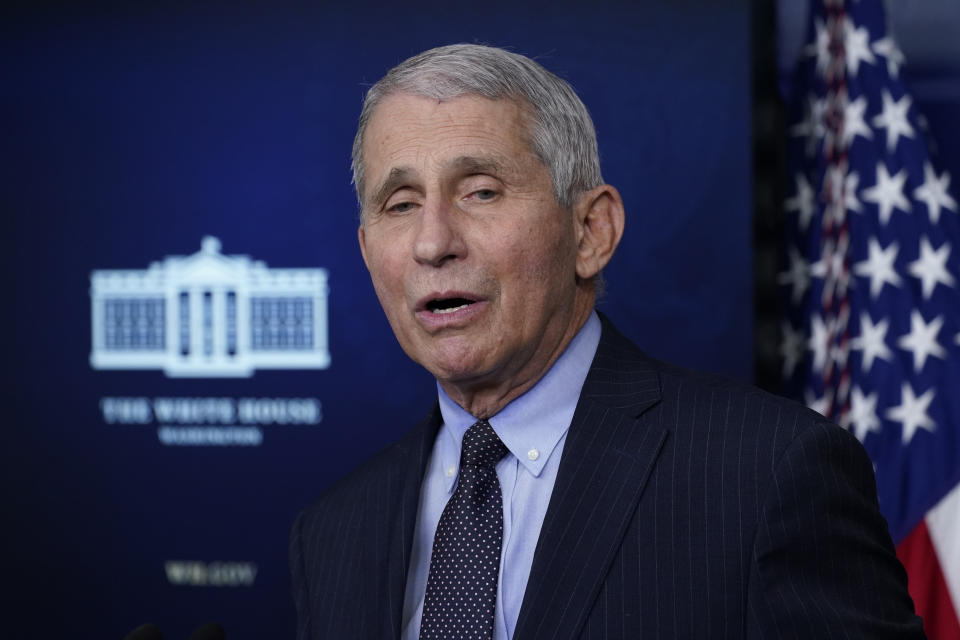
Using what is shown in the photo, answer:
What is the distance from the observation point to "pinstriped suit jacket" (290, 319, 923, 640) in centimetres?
122

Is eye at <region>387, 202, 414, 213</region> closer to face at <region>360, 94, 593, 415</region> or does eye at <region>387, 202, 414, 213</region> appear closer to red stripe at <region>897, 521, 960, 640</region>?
face at <region>360, 94, 593, 415</region>

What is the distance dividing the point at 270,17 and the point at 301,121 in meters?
0.35

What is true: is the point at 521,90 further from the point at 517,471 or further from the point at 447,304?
the point at 517,471

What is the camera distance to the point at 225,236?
2957 mm

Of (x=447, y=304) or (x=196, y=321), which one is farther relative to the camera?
(x=196, y=321)

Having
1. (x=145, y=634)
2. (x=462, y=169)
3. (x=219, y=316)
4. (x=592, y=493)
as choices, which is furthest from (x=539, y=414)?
(x=219, y=316)

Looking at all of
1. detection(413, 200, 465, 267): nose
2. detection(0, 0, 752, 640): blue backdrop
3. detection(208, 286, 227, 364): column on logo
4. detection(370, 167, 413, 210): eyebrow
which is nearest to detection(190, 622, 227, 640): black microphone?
detection(413, 200, 465, 267): nose

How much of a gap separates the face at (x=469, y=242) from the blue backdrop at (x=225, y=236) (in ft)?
4.37

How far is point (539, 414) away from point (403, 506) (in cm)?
27

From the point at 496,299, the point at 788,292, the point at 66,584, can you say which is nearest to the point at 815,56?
the point at 788,292

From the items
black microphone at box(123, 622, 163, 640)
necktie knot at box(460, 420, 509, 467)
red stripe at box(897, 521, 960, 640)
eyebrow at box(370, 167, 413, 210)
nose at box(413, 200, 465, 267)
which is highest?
eyebrow at box(370, 167, 413, 210)

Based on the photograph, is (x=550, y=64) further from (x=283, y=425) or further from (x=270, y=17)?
(x=283, y=425)

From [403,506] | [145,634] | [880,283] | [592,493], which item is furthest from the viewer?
[880,283]

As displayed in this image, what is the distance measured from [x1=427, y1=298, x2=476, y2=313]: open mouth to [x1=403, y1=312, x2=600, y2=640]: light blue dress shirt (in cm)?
17
